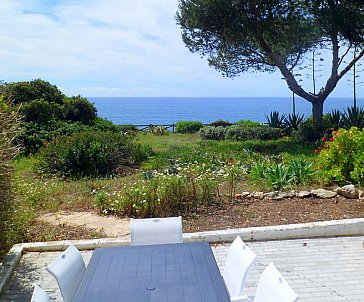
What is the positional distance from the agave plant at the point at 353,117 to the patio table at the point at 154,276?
15.2 m

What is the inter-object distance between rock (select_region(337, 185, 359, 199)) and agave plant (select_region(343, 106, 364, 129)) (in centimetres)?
1040

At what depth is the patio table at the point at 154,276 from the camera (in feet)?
8.43

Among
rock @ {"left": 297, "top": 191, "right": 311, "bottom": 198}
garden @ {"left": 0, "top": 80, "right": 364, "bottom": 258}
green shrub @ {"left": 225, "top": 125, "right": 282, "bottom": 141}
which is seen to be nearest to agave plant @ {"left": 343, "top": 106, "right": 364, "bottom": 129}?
green shrub @ {"left": 225, "top": 125, "right": 282, "bottom": 141}

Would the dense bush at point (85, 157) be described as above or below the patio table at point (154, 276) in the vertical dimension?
below

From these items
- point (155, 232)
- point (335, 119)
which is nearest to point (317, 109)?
point (335, 119)

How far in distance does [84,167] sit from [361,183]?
6684 mm

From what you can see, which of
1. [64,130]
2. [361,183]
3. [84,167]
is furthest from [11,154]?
[64,130]

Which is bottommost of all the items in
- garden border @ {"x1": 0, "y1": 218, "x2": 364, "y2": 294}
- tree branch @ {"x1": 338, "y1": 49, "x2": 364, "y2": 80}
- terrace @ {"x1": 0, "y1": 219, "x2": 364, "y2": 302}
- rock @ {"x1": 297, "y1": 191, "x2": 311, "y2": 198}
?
terrace @ {"x1": 0, "y1": 219, "x2": 364, "y2": 302}

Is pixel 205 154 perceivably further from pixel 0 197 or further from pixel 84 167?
pixel 0 197

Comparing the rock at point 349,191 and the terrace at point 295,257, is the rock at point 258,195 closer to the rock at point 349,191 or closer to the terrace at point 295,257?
the rock at point 349,191

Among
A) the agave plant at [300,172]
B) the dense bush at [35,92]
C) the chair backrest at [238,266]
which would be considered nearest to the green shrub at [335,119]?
the agave plant at [300,172]

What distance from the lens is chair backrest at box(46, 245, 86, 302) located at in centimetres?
282

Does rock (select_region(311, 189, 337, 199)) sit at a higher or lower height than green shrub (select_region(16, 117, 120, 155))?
lower

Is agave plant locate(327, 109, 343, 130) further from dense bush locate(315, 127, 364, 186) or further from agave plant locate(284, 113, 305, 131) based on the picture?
dense bush locate(315, 127, 364, 186)
